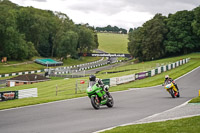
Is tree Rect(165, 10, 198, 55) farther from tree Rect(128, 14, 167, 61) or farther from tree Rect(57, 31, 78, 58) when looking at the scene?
tree Rect(57, 31, 78, 58)

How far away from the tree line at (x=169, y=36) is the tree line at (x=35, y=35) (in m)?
26.2

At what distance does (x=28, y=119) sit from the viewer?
14.3 m

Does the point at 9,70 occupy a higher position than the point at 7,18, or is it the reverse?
the point at 7,18

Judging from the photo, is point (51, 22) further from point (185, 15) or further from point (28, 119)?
point (28, 119)

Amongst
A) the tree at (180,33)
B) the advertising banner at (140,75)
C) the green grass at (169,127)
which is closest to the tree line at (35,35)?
the tree at (180,33)

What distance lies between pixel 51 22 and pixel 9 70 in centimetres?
4504

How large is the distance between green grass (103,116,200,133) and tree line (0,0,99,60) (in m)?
87.0

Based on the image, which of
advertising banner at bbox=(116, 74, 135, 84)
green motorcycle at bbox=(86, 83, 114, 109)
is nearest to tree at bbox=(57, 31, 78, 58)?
advertising banner at bbox=(116, 74, 135, 84)

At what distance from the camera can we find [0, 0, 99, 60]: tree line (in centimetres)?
9425

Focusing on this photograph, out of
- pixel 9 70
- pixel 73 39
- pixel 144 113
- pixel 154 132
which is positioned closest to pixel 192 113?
pixel 144 113

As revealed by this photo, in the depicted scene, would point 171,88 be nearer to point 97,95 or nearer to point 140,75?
point 97,95

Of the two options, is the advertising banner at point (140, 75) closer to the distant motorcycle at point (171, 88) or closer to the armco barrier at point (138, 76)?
the armco barrier at point (138, 76)

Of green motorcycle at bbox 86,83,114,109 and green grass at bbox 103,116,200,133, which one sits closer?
green grass at bbox 103,116,200,133

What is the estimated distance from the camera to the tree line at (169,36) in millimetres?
97062
